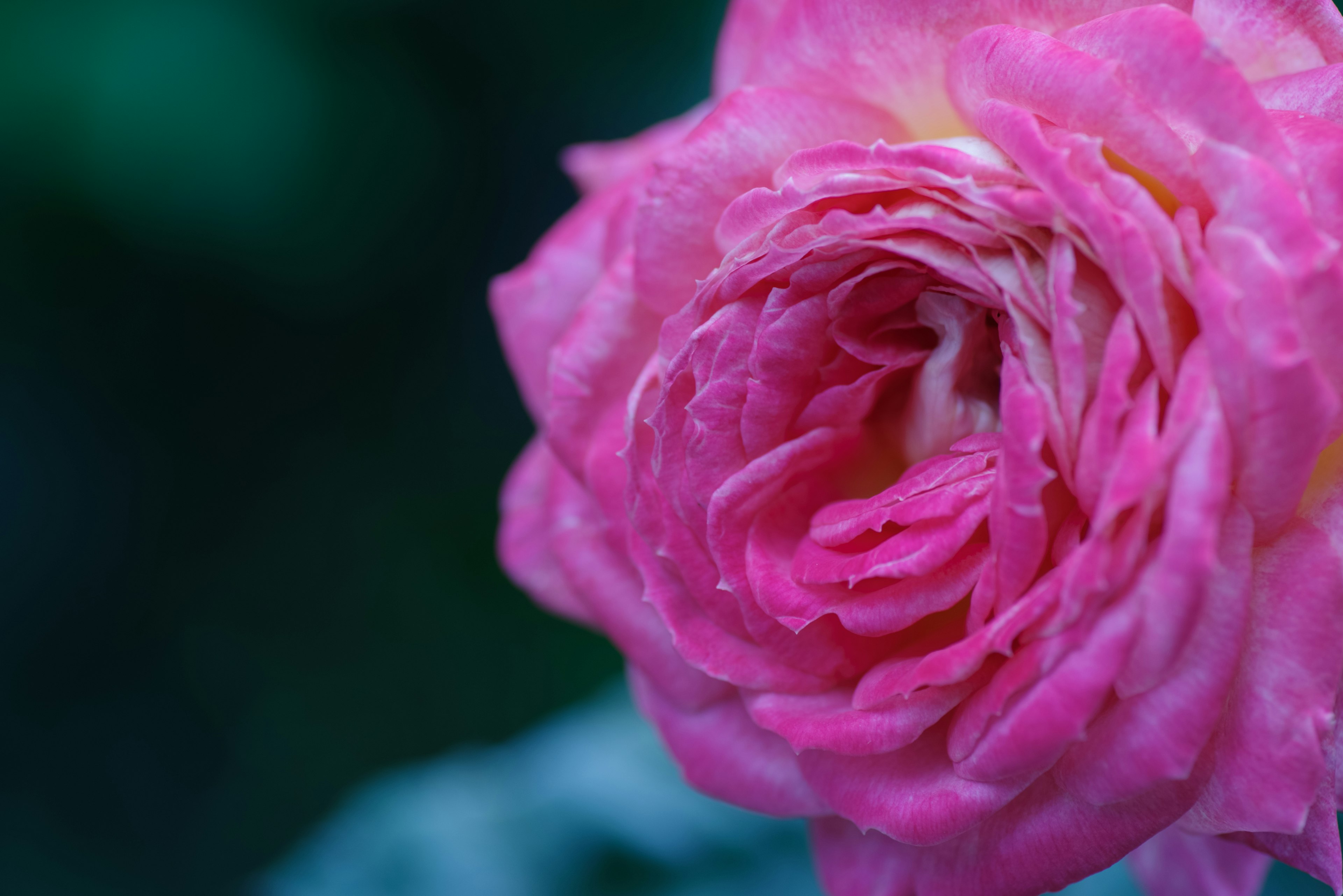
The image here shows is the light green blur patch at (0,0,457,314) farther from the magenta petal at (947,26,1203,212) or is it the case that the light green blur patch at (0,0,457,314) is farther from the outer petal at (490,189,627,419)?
the magenta petal at (947,26,1203,212)

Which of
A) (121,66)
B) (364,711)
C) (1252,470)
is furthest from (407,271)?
(1252,470)

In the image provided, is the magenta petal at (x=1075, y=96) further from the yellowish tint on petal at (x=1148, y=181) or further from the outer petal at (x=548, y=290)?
the outer petal at (x=548, y=290)

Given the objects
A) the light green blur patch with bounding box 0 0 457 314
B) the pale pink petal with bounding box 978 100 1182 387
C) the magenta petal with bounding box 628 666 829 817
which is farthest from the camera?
the light green blur patch with bounding box 0 0 457 314

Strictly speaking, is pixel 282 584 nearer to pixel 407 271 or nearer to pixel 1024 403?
pixel 407 271

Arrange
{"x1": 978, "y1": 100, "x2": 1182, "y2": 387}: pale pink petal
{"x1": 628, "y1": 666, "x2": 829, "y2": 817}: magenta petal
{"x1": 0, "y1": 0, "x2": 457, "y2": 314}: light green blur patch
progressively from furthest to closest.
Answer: {"x1": 0, "y1": 0, "x2": 457, "y2": 314}: light green blur patch, {"x1": 628, "y1": 666, "x2": 829, "y2": 817}: magenta petal, {"x1": 978, "y1": 100, "x2": 1182, "y2": 387}: pale pink petal

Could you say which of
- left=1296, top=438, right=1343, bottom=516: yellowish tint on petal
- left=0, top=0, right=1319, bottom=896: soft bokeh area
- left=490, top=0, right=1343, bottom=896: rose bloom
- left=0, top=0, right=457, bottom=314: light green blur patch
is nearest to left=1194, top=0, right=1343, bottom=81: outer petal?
left=490, top=0, right=1343, bottom=896: rose bloom
